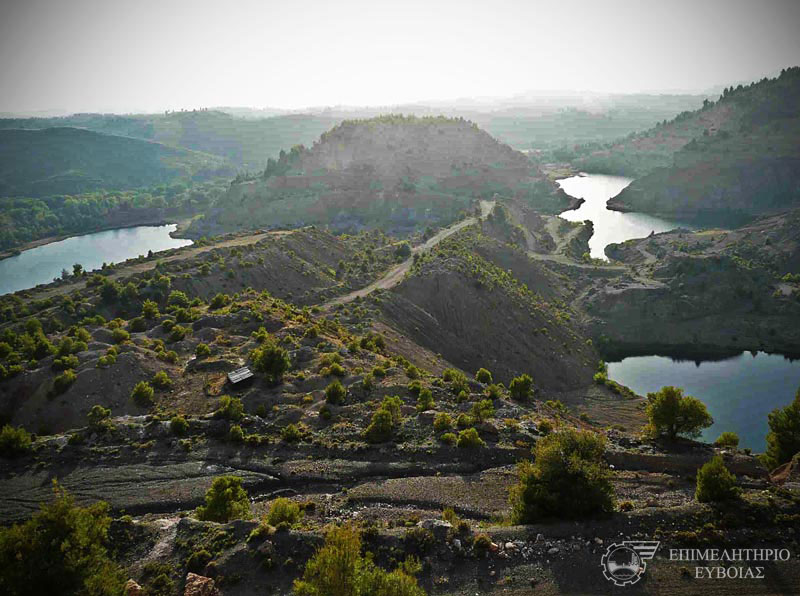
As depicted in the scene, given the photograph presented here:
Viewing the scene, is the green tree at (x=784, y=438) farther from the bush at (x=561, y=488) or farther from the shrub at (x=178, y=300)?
the shrub at (x=178, y=300)

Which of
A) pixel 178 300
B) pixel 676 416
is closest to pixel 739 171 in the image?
pixel 676 416

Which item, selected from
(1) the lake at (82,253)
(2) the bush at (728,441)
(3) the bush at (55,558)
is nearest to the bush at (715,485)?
(2) the bush at (728,441)

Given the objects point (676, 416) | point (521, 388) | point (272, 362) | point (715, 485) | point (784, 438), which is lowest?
point (521, 388)

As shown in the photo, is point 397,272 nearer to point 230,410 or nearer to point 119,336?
point 119,336

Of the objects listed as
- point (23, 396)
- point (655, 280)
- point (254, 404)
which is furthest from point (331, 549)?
point (655, 280)

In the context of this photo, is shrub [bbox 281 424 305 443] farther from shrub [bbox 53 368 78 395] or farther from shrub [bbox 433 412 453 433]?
shrub [bbox 53 368 78 395]

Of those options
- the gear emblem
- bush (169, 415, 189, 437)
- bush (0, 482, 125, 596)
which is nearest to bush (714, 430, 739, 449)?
the gear emblem
